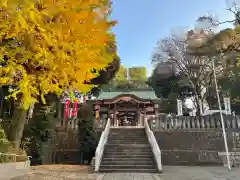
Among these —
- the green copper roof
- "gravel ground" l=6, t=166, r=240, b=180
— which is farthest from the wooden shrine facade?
"gravel ground" l=6, t=166, r=240, b=180

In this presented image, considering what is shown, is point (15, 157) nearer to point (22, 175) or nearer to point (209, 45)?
point (22, 175)

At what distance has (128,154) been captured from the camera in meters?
12.4

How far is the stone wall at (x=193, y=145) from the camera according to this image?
13.9 meters

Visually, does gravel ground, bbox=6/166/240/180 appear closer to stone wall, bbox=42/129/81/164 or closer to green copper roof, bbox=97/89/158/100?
stone wall, bbox=42/129/81/164

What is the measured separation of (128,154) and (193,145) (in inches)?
191

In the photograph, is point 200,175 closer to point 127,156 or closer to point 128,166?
point 128,166

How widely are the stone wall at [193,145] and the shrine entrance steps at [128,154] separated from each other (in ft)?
5.40

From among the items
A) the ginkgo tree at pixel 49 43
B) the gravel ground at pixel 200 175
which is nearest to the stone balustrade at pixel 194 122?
the gravel ground at pixel 200 175

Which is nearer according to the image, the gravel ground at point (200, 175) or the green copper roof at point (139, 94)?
the gravel ground at point (200, 175)

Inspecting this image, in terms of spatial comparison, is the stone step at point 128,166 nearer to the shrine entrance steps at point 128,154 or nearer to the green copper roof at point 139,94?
the shrine entrance steps at point 128,154

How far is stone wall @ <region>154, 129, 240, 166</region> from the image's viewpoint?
45.5 feet

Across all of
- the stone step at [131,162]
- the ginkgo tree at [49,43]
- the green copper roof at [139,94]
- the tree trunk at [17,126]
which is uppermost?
the green copper roof at [139,94]

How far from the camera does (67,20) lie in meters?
4.87

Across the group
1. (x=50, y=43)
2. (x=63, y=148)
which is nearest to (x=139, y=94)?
(x=63, y=148)
